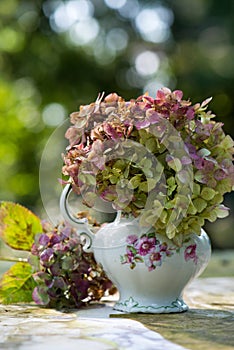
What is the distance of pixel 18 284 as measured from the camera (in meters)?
1.21

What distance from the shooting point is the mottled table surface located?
786mm

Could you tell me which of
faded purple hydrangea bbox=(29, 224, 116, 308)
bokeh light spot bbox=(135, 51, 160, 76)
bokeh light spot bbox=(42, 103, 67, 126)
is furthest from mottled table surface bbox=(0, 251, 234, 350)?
bokeh light spot bbox=(42, 103, 67, 126)

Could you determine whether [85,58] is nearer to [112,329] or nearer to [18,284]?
[18,284]

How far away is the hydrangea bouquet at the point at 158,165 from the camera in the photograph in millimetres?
1027

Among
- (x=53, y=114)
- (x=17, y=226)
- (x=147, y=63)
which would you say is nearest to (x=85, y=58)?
(x=147, y=63)

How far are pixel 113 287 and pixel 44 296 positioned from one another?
0.58 ft

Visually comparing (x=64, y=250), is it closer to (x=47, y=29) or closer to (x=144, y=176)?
(x=144, y=176)

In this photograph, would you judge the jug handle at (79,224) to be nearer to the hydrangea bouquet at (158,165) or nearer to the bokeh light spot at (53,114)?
the hydrangea bouquet at (158,165)

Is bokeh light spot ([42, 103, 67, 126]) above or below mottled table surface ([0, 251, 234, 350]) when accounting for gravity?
above

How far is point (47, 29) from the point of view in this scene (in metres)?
4.65

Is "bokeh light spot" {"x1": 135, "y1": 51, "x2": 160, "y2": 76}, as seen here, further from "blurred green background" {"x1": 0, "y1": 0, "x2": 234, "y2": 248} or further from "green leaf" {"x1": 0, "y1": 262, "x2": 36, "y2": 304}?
"green leaf" {"x1": 0, "y1": 262, "x2": 36, "y2": 304}

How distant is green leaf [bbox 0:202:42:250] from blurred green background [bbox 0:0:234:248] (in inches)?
112

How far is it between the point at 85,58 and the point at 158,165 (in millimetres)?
3508

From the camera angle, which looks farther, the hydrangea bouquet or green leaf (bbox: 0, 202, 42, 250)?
green leaf (bbox: 0, 202, 42, 250)
